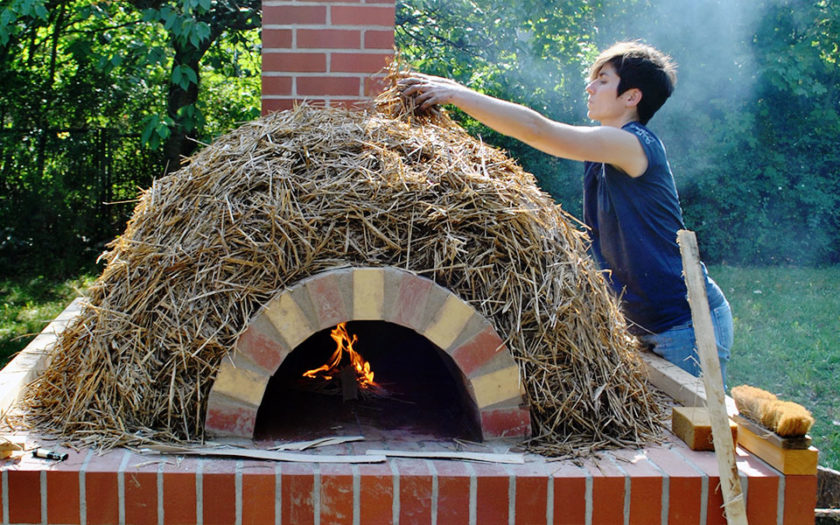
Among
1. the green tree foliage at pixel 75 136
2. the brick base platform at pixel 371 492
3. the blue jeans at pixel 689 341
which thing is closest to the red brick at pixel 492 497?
the brick base platform at pixel 371 492

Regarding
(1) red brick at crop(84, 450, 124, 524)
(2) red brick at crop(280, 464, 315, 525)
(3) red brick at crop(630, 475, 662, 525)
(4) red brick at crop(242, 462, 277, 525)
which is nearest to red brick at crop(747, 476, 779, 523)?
(3) red brick at crop(630, 475, 662, 525)

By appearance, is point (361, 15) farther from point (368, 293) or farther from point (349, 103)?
point (368, 293)

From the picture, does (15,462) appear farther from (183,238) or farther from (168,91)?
(168,91)

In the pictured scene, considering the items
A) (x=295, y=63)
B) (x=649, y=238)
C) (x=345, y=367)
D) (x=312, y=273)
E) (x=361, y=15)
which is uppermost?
(x=361, y=15)

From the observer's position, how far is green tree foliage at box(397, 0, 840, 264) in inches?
364

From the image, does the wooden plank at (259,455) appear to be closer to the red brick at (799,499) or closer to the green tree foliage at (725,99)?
the red brick at (799,499)

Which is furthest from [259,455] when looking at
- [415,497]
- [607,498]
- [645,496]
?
[645,496]

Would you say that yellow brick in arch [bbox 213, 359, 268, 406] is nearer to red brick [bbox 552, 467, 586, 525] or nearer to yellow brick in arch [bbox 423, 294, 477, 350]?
yellow brick in arch [bbox 423, 294, 477, 350]

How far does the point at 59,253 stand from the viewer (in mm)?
9219

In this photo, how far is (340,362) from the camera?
11.2 ft

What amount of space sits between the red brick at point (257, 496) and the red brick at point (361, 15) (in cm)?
231

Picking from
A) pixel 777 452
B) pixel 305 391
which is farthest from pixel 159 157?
pixel 777 452

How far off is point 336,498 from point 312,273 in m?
0.68

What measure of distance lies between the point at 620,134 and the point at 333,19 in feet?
5.00
